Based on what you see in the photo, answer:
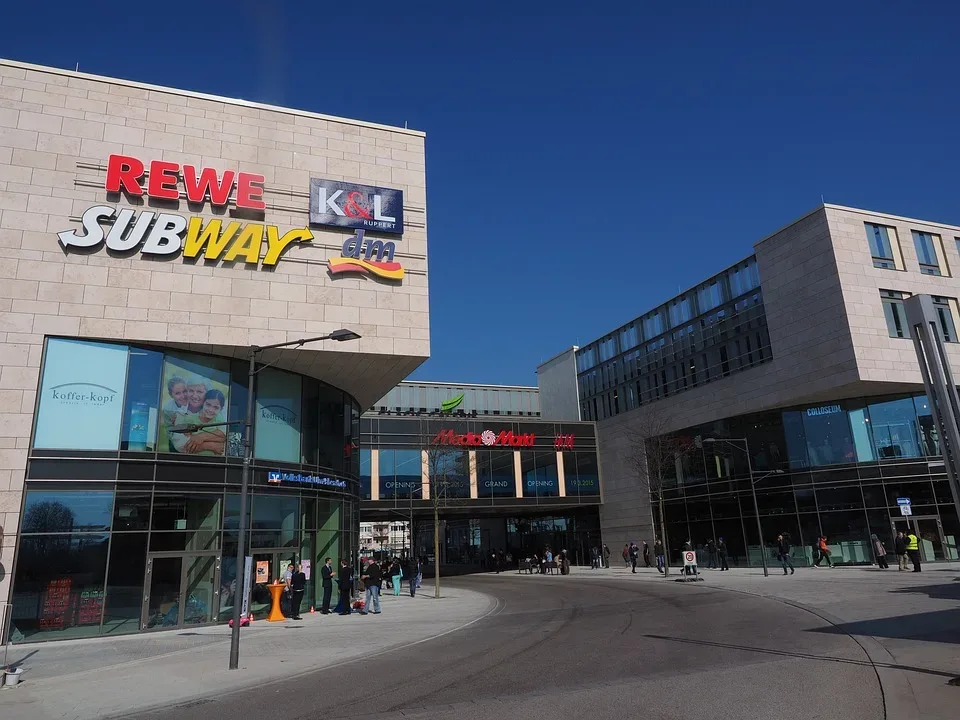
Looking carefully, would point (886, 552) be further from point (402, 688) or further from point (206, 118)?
point (206, 118)

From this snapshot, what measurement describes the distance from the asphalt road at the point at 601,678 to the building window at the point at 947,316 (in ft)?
95.8

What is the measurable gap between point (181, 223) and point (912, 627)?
72.4ft

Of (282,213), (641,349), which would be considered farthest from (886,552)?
(282,213)

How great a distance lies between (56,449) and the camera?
64.8 ft

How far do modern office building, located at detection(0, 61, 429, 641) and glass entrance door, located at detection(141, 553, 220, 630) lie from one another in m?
0.06

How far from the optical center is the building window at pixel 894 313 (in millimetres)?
36375

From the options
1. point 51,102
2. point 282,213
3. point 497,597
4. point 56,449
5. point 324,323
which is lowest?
point 497,597

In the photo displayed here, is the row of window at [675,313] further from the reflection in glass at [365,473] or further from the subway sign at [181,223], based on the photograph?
the subway sign at [181,223]

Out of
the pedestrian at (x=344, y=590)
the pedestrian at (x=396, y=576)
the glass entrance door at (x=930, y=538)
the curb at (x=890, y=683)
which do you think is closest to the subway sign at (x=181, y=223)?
the pedestrian at (x=344, y=590)

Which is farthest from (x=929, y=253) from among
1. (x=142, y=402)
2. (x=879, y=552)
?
(x=142, y=402)

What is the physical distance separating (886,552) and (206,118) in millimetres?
38521

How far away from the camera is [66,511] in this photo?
19531mm

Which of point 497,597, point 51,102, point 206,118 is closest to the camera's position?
point 51,102

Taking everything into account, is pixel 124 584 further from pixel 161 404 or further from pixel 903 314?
pixel 903 314
